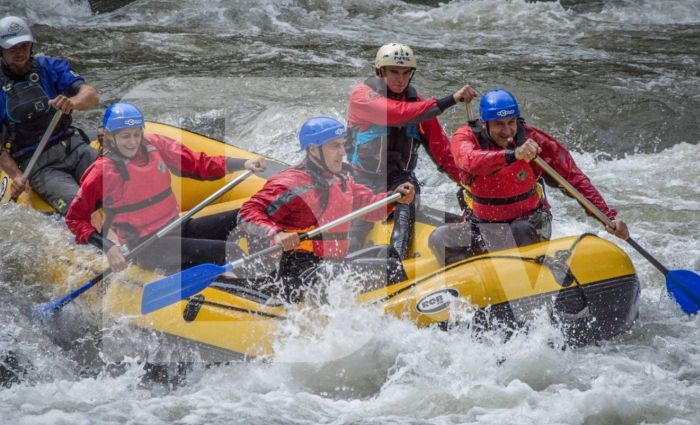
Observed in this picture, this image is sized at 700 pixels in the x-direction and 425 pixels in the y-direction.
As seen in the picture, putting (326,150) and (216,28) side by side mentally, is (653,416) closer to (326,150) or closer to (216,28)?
(326,150)

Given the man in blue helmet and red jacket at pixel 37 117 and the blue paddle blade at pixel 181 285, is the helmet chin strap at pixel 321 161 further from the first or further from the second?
the man in blue helmet and red jacket at pixel 37 117

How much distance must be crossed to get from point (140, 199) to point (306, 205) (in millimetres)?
1060

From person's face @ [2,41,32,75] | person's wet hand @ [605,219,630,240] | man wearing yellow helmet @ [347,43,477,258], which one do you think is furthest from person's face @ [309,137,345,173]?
person's face @ [2,41,32,75]

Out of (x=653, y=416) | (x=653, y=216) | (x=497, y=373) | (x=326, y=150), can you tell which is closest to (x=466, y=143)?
(x=326, y=150)

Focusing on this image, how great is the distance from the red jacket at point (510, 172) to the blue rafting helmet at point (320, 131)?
731 millimetres

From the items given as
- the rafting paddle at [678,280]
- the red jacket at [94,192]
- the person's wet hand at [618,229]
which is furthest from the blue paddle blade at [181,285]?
the person's wet hand at [618,229]

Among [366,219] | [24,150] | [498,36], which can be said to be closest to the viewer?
[366,219]

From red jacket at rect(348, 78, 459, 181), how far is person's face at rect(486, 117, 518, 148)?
2.08 ft

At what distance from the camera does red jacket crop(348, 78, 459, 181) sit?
20.4ft

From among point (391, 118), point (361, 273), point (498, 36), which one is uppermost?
point (391, 118)

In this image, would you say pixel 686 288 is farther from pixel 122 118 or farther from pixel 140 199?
pixel 122 118

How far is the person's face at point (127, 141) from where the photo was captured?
5.70 metres

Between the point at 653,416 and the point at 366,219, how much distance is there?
2.06 meters

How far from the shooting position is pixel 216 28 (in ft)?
42.2
